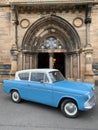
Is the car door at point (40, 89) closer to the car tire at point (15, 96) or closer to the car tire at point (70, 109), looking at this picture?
the car tire at point (70, 109)

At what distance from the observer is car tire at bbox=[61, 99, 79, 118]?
16.7 ft

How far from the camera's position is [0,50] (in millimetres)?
10531

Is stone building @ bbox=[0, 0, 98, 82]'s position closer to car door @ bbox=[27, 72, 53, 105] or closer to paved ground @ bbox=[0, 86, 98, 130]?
car door @ bbox=[27, 72, 53, 105]

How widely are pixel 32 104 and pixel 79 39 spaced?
560cm

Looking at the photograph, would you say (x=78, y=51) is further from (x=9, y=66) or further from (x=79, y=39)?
(x=9, y=66)

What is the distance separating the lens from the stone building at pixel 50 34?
9.83 m

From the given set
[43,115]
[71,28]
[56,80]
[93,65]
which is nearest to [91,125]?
[43,115]

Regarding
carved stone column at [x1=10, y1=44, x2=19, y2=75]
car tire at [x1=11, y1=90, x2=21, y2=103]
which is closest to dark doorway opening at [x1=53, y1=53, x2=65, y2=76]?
carved stone column at [x1=10, y1=44, x2=19, y2=75]

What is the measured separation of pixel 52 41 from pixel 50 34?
503 mm

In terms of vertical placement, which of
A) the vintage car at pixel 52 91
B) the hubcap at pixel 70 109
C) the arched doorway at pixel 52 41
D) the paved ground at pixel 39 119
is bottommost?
the paved ground at pixel 39 119

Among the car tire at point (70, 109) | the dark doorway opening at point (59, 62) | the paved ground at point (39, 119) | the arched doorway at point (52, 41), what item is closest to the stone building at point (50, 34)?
the arched doorway at point (52, 41)

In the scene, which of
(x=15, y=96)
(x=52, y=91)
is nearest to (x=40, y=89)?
(x=52, y=91)

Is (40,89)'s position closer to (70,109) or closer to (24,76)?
(24,76)

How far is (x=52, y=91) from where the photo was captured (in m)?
5.46
